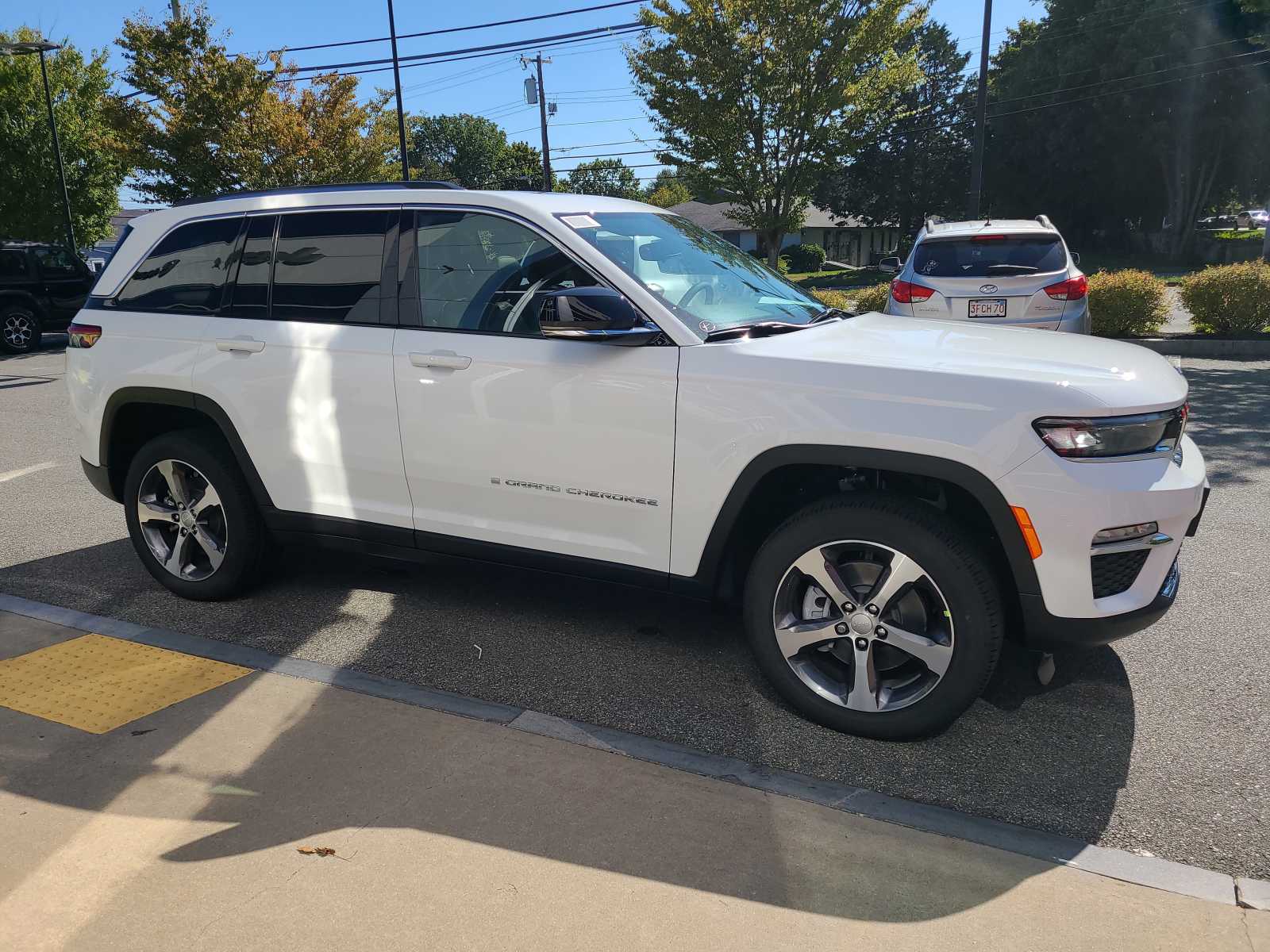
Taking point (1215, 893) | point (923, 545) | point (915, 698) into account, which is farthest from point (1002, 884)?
point (923, 545)

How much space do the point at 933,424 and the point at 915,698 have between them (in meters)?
0.93

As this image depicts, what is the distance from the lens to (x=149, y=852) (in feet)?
9.00

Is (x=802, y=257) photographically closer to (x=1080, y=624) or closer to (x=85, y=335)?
(x=85, y=335)

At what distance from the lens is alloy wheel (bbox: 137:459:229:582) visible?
4.59 m

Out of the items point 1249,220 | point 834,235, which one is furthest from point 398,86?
point 1249,220

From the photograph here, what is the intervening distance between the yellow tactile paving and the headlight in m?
3.16

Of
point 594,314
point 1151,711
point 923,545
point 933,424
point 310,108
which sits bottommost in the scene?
point 1151,711

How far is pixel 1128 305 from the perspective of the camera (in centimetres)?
1333

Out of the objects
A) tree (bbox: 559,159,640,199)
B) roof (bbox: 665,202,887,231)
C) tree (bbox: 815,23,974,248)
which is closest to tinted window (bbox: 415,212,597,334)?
tree (bbox: 815,23,974,248)

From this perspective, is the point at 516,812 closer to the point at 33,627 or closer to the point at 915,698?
the point at 915,698

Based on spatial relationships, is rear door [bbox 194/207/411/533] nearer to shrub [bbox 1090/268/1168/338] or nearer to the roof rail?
the roof rail

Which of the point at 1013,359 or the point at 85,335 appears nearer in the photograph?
the point at 1013,359

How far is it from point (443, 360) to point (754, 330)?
4.07 feet

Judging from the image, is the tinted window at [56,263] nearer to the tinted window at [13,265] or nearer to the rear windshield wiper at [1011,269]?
the tinted window at [13,265]
